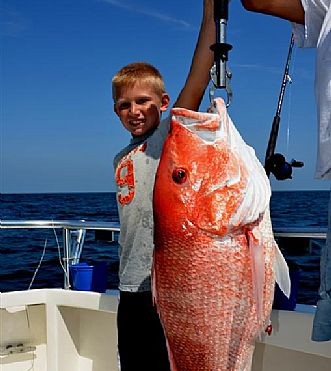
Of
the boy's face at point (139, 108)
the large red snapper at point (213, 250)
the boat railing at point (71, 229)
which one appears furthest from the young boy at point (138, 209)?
the boat railing at point (71, 229)

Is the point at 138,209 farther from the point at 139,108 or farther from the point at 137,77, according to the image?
the point at 137,77

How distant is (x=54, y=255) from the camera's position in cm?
Answer: 1759

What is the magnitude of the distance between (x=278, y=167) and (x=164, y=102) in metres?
0.86

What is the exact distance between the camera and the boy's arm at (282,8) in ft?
6.83

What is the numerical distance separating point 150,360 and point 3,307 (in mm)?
1791

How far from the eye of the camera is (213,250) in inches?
75.7

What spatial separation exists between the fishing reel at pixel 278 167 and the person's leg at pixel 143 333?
3.81 ft

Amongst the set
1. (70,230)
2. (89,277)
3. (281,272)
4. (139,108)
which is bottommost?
(89,277)

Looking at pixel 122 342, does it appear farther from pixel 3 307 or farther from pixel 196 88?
pixel 3 307

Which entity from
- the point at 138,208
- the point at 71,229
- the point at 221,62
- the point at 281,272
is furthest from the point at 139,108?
the point at 71,229

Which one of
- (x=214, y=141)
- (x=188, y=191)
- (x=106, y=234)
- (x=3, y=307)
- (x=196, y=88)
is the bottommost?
(x=3, y=307)

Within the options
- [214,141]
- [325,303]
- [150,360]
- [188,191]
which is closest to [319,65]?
[214,141]

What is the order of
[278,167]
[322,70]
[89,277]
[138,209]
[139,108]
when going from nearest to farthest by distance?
1. [322,70]
2. [138,209]
3. [139,108]
4. [278,167]
5. [89,277]

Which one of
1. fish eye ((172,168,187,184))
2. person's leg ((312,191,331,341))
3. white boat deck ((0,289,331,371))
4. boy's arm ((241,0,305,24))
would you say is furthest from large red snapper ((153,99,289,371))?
→ white boat deck ((0,289,331,371))
